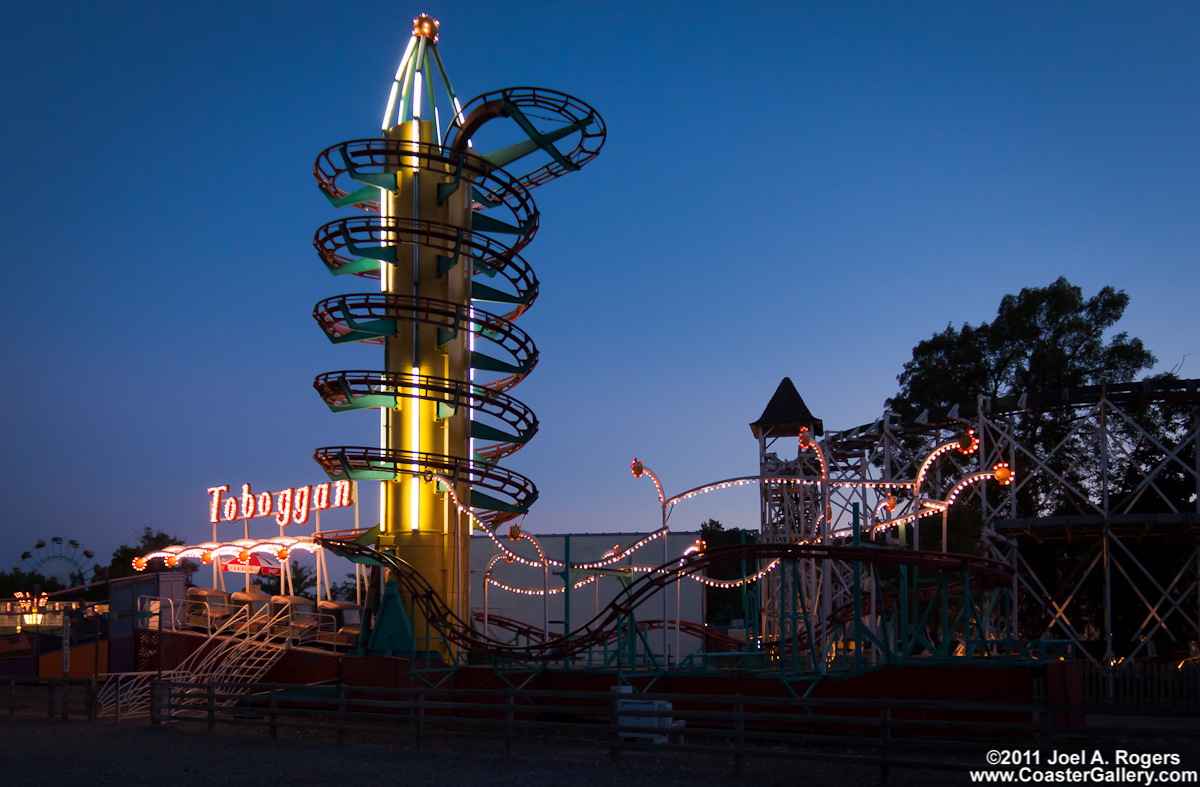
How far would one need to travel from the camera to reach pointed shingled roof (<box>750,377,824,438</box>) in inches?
1827

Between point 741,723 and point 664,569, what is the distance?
236 inches

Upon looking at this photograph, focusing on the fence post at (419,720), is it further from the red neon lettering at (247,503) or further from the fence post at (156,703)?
the red neon lettering at (247,503)

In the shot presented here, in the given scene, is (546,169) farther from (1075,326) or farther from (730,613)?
(730,613)

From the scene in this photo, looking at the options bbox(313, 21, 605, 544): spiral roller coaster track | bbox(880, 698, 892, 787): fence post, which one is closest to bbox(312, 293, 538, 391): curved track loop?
bbox(313, 21, 605, 544): spiral roller coaster track

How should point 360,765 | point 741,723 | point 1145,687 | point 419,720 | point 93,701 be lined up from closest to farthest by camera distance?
point 741,723 → point 360,765 → point 419,720 → point 93,701 → point 1145,687

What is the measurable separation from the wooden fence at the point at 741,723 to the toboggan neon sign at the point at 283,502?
883cm

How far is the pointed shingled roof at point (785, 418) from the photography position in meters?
46.4

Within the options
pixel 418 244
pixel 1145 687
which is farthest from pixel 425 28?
pixel 1145 687

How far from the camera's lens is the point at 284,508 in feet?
115

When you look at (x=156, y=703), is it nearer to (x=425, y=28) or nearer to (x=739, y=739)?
(x=739, y=739)

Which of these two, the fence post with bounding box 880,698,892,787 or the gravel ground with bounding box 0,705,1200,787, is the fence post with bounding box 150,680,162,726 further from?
the fence post with bounding box 880,698,892,787

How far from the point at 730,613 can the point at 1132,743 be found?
63.0 m

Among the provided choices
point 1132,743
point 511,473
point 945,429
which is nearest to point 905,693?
point 1132,743

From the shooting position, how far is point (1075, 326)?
161 ft
